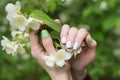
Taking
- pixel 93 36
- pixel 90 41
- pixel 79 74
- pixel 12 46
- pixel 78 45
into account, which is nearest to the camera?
pixel 78 45

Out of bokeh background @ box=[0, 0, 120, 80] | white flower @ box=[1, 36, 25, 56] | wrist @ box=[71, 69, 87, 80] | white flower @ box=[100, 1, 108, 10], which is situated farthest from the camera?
white flower @ box=[100, 1, 108, 10]

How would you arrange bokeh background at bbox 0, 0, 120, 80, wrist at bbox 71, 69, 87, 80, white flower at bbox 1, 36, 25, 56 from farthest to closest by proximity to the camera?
bokeh background at bbox 0, 0, 120, 80 < wrist at bbox 71, 69, 87, 80 < white flower at bbox 1, 36, 25, 56

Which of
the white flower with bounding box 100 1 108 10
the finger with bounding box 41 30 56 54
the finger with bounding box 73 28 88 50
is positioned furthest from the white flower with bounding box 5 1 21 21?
the white flower with bounding box 100 1 108 10

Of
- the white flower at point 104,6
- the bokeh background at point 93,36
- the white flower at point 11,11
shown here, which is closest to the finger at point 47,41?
the white flower at point 11,11

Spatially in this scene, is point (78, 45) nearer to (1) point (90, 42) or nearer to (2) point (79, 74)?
(1) point (90, 42)

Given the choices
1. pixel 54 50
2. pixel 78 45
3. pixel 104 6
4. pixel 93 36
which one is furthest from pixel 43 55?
pixel 104 6

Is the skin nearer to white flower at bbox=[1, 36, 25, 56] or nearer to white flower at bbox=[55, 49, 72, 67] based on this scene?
white flower at bbox=[55, 49, 72, 67]
